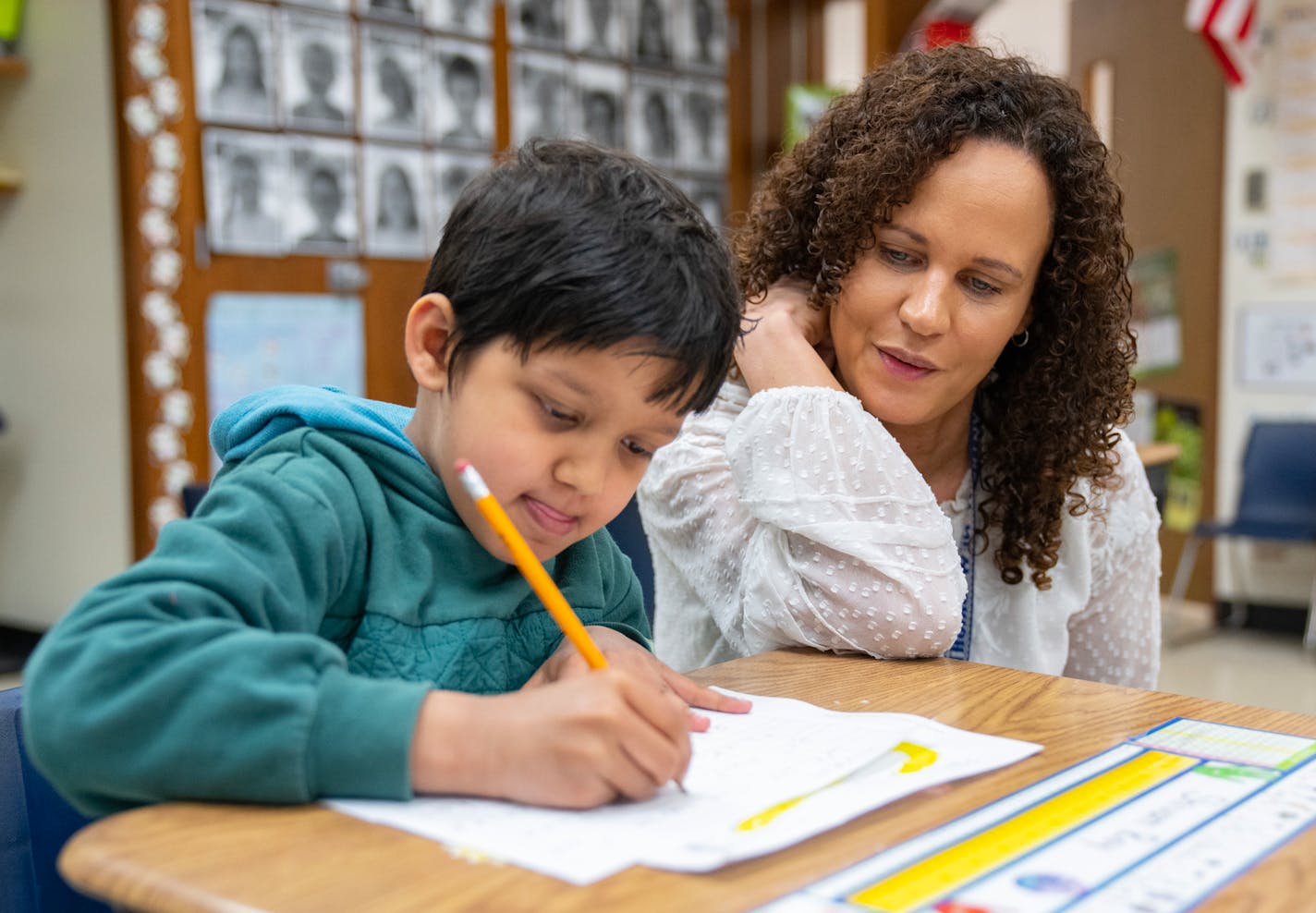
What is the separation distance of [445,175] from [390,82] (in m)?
0.30

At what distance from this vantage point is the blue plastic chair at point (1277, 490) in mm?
4523

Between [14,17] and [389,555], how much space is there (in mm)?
3251

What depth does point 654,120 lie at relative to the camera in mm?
4270

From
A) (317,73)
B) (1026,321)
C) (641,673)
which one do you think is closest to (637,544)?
(1026,321)

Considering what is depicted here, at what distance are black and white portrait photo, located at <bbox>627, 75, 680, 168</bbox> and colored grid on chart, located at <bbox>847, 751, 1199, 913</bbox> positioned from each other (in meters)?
3.62

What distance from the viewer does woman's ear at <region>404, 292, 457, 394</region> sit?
34.0 inches

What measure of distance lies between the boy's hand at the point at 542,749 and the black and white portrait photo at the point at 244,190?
284 cm

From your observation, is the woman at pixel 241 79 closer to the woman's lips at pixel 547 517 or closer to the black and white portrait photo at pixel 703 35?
the black and white portrait photo at pixel 703 35

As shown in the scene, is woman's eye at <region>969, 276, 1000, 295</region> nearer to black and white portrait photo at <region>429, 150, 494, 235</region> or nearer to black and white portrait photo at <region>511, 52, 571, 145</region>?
black and white portrait photo at <region>429, 150, 494, 235</region>

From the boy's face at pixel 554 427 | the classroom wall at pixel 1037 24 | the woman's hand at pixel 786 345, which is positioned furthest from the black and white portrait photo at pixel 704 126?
the boy's face at pixel 554 427

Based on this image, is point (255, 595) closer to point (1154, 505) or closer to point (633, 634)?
point (633, 634)

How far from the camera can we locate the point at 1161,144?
5027 millimetres

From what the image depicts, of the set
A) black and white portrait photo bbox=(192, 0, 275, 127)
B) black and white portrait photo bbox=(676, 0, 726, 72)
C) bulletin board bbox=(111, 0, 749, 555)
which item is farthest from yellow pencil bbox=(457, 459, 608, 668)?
black and white portrait photo bbox=(676, 0, 726, 72)

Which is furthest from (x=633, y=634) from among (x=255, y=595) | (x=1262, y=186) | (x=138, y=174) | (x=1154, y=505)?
(x=1262, y=186)
